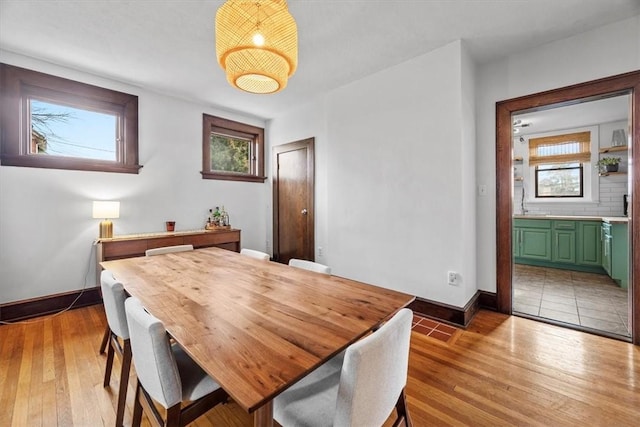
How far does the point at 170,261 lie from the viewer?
2.06 m

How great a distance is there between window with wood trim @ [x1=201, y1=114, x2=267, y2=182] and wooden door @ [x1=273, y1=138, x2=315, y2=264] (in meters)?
0.38

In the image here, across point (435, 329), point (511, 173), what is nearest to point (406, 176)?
point (511, 173)

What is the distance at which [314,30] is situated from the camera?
2.24 meters

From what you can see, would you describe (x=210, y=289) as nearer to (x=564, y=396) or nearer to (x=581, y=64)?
(x=564, y=396)

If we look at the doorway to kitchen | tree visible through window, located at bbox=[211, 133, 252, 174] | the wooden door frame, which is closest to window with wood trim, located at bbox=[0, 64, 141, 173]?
tree visible through window, located at bbox=[211, 133, 252, 174]

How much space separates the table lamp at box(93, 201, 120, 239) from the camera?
111 inches

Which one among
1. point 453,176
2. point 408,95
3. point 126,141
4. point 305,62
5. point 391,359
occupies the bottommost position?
point 391,359

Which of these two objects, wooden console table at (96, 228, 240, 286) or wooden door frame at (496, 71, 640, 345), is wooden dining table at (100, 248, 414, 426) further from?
wooden door frame at (496, 71, 640, 345)

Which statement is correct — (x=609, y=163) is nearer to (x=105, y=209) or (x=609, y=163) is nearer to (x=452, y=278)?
(x=452, y=278)

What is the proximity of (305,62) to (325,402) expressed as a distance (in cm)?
290

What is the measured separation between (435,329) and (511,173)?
5.63 feet

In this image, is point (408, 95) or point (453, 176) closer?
point (453, 176)

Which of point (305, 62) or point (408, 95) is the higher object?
point (305, 62)

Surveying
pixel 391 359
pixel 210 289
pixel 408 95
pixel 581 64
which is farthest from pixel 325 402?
pixel 581 64
